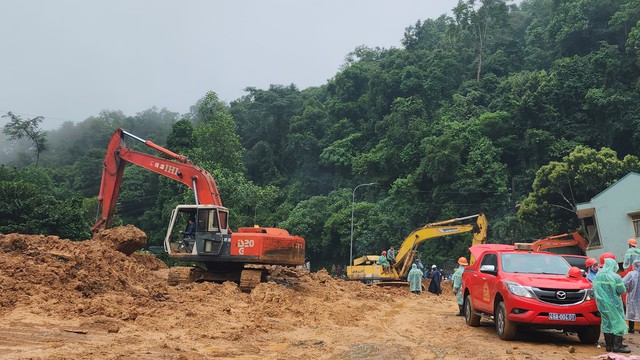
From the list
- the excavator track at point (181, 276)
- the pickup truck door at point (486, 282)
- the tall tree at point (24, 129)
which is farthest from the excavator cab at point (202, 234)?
the tall tree at point (24, 129)

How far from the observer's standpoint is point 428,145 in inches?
2031


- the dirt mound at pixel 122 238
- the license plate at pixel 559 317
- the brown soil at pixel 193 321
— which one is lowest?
the brown soil at pixel 193 321

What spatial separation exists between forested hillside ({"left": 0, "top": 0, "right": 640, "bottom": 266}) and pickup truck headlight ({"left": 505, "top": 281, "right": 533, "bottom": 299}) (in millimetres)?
27774

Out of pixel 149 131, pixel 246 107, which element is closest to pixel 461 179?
pixel 246 107

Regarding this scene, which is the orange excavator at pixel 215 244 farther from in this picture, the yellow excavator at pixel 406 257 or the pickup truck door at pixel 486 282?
the yellow excavator at pixel 406 257

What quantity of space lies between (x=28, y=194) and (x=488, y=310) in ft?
114

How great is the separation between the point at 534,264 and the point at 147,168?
14.2 metres

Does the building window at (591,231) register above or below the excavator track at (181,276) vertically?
above

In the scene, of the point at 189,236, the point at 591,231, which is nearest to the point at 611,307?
the point at 189,236

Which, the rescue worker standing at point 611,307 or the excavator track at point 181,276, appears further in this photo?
the excavator track at point 181,276

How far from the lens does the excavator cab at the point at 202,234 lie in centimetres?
1833

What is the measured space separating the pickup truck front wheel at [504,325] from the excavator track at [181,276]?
10.9 meters

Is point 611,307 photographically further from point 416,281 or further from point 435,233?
point 435,233

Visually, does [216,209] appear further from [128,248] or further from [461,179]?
[461,179]
